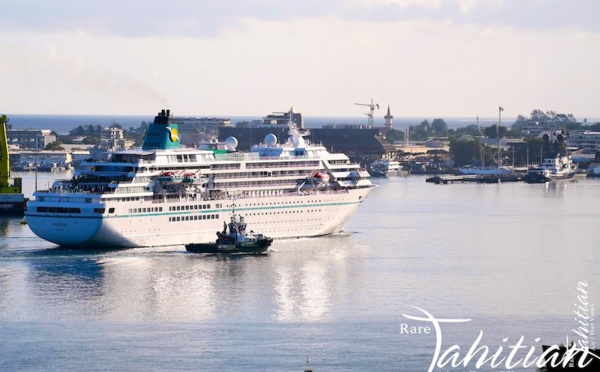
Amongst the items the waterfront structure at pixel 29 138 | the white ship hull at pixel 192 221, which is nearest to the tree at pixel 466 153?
the waterfront structure at pixel 29 138

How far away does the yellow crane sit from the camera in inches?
3137

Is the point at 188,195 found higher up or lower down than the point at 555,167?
higher up

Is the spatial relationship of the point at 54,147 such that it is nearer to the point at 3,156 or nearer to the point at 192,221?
the point at 3,156

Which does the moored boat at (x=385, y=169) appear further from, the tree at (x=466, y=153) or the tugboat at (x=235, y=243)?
the tugboat at (x=235, y=243)

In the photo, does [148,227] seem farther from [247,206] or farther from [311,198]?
[311,198]

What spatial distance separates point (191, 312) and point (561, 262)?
1796 centimetres

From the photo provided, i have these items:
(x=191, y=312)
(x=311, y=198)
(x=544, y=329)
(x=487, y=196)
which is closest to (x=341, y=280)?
(x=191, y=312)

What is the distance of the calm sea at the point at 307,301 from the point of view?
3822 cm

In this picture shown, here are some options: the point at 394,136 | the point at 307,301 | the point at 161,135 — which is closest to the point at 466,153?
the point at 394,136

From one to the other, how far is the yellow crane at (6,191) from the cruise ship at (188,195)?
16.7 metres

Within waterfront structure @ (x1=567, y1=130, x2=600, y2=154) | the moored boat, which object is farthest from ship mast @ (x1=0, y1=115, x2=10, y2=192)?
waterfront structure @ (x1=567, y1=130, x2=600, y2=154)

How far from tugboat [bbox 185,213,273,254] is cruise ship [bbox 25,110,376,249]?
86.6 inches

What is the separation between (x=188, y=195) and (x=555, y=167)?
74.2 metres

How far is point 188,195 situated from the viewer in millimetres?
62812
